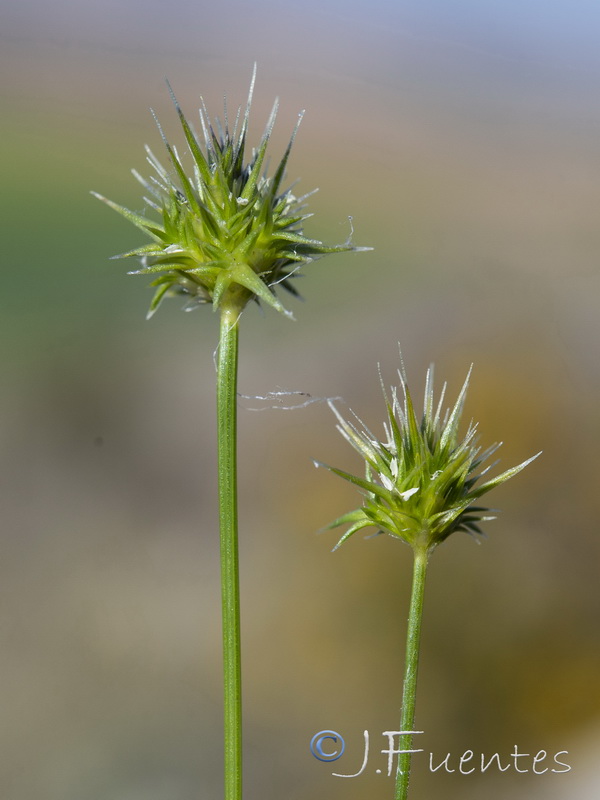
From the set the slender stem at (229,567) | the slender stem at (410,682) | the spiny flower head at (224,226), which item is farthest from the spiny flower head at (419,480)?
the spiny flower head at (224,226)

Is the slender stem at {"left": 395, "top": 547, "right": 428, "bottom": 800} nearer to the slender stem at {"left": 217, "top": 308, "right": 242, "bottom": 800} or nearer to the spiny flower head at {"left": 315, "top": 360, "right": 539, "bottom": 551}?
the spiny flower head at {"left": 315, "top": 360, "right": 539, "bottom": 551}

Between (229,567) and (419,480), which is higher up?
(419,480)

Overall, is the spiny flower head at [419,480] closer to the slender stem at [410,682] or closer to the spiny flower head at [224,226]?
the slender stem at [410,682]

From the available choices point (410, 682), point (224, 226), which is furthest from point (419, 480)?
point (224, 226)

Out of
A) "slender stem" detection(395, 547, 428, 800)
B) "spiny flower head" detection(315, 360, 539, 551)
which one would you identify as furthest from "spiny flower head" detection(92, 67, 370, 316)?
"slender stem" detection(395, 547, 428, 800)

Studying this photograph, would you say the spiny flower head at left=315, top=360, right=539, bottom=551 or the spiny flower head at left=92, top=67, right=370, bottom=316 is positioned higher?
the spiny flower head at left=92, top=67, right=370, bottom=316

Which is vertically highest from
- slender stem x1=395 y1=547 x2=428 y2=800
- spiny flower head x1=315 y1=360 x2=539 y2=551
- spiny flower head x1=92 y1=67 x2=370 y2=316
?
spiny flower head x1=92 y1=67 x2=370 y2=316

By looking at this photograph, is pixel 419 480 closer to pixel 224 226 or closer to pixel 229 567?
pixel 229 567
